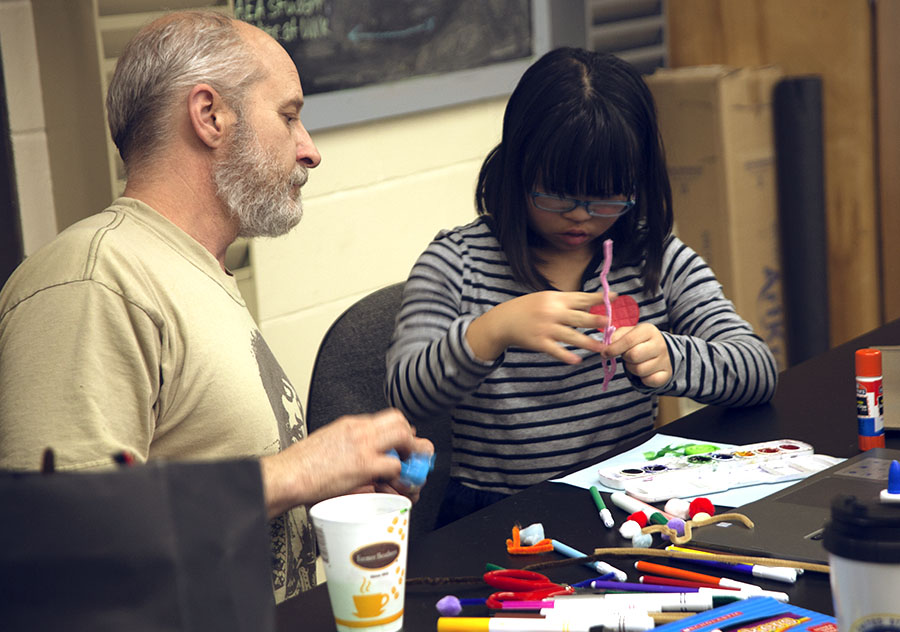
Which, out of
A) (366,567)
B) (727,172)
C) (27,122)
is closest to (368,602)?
(366,567)

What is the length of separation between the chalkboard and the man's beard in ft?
2.67

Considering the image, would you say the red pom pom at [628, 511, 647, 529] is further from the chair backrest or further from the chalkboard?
the chalkboard

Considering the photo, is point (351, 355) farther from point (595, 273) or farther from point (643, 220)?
point (643, 220)

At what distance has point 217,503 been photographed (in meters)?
0.58

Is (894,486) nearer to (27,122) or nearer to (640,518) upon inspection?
(640,518)

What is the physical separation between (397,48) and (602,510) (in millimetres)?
1566

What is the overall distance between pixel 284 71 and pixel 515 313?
17.0 inches

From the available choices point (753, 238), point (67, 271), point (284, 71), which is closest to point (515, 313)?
point (284, 71)

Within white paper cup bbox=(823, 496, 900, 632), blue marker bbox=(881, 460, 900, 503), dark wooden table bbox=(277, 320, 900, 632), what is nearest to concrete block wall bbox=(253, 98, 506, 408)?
dark wooden table bbox=(277, 320, 900, 632)

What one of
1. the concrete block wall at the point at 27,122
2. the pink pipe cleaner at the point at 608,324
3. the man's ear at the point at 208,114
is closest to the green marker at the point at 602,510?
the pink pipe cleaner at the point at 608,324

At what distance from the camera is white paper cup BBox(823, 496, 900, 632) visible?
640 mm

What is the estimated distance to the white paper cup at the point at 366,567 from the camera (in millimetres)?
803

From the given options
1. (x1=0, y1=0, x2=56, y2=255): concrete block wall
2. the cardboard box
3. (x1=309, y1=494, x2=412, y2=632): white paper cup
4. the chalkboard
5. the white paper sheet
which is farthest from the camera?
the cardboard box

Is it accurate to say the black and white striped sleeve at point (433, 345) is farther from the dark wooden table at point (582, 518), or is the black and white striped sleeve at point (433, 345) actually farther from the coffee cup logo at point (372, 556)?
the coffee cup logo at point (372, 556)
